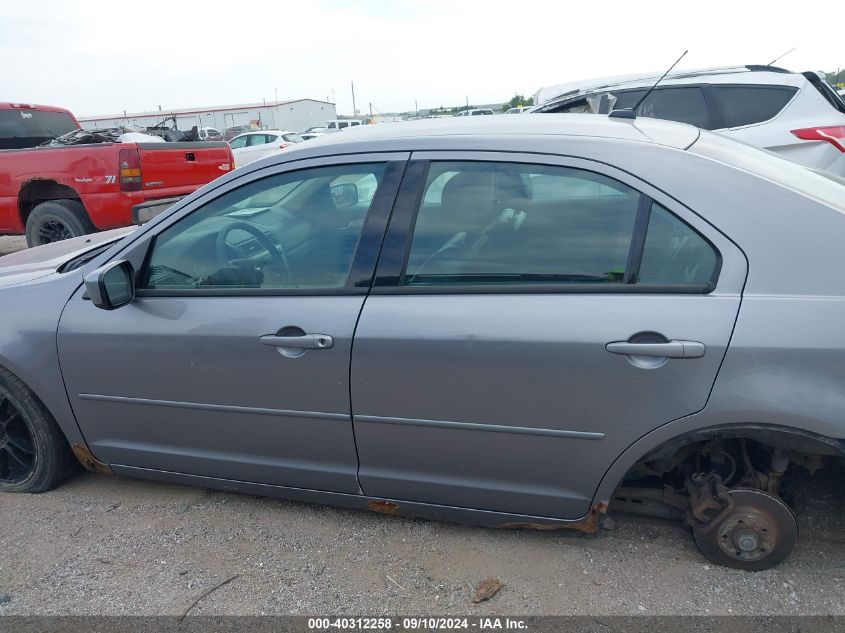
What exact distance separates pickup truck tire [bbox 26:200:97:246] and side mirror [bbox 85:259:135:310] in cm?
484

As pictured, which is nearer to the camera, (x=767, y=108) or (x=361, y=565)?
(x=361, y=565)

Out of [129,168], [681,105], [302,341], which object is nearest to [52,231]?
[129,168]

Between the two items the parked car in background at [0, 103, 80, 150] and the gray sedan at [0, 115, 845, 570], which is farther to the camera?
the parked car in background at [0, 103, 80, 150]

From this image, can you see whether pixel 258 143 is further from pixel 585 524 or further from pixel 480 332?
pixel 585 524

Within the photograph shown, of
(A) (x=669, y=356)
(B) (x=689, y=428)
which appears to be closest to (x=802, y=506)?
(B) (x=689, y=428)

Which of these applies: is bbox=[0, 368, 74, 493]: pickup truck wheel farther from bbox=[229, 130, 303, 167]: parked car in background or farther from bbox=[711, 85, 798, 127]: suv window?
bbox=[229, 130, 303, 167]: parked car in background

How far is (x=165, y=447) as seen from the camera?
104 inches

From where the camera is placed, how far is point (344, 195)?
2430 millimetres

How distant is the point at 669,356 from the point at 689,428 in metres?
0.26

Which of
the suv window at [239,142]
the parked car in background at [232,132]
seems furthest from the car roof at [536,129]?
the parked car in background at [232,132]

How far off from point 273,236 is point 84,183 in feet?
16.7

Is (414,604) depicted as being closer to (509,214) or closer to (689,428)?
(689,428)

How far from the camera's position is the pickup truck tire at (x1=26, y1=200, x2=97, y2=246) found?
21.9ft

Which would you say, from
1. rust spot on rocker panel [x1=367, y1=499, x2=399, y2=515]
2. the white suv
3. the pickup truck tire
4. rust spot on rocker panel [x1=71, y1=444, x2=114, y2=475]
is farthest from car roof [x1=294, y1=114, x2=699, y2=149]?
the pickup truck tire
